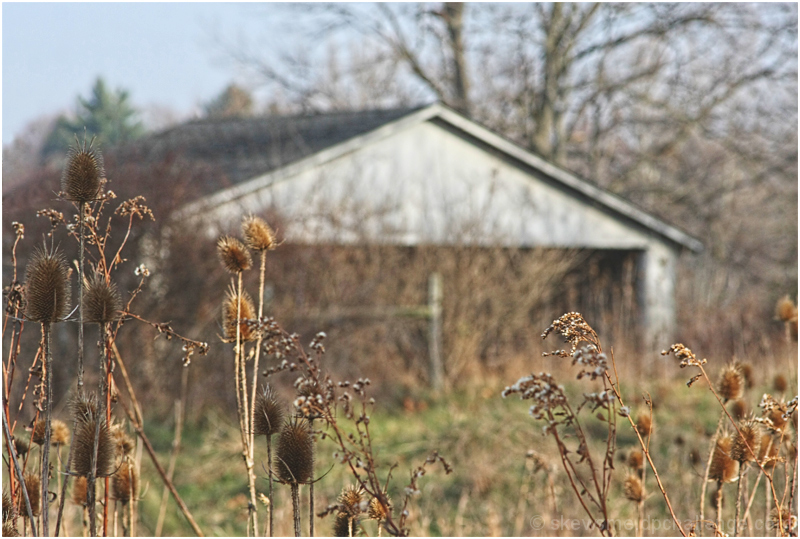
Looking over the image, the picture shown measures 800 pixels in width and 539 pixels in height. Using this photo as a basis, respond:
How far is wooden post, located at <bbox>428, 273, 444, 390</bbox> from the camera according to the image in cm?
1112

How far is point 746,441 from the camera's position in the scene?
2.07 metres

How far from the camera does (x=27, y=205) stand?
20.1ft

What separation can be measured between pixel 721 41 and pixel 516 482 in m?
13.4

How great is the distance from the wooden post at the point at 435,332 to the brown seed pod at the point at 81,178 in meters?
9.36

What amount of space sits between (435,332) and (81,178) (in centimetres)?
950

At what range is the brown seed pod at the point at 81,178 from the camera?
1896 mm

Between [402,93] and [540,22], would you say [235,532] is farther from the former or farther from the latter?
[402,93]

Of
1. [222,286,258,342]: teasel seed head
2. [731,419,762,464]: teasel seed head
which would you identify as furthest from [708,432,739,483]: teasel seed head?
[222,286,258,342]: teasel seed head

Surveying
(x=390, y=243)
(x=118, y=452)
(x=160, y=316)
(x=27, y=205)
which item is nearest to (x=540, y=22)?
(x=390, y=243)

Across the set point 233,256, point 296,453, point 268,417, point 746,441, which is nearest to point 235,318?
point 233,256

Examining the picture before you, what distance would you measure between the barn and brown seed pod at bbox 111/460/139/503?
7295 millimetres

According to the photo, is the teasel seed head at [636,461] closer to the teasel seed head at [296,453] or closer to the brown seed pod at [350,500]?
the brown seed pod at [350,500]

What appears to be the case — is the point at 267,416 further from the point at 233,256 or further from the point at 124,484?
the point at 124,484

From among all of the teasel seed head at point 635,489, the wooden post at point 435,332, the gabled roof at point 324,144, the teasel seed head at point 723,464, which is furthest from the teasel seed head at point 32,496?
the wooden post at point 435,332
